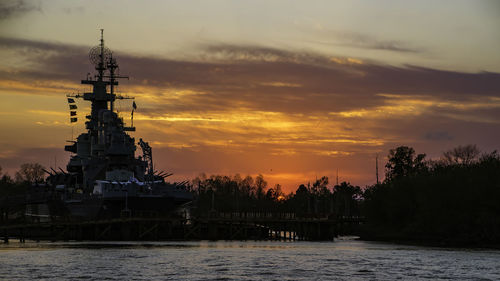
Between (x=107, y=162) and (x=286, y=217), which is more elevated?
(x=107, y=162)

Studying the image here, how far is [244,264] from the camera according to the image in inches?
2832

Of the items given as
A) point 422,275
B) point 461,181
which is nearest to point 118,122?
point 461,181

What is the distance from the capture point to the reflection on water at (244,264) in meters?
62.4

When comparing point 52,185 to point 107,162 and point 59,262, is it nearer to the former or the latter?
point 107,162

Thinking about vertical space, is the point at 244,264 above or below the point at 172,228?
below

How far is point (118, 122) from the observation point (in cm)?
13838

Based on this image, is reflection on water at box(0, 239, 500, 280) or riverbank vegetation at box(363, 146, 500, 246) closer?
reflection on water at box(0, 239, 500, 280)

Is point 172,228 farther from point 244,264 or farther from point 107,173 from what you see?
point 244,264

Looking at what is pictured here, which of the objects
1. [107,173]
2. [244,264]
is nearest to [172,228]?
[107,173]

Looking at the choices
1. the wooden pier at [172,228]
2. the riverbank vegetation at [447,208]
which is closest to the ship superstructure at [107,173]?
the wooden pier at [172,228]

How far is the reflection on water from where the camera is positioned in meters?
62.4

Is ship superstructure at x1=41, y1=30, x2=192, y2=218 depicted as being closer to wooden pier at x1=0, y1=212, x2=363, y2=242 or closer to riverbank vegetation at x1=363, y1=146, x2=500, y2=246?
wooden pier at x1=0, y1=212, x2=363, y2=242

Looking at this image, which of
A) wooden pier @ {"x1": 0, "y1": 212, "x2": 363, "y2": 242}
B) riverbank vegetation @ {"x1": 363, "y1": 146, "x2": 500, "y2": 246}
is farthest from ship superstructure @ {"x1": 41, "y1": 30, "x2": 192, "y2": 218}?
riverbank vegetation @ {"x1": 363, "y1": 146, "x2": 500, "y2": 246}

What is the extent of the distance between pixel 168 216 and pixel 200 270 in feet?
181
